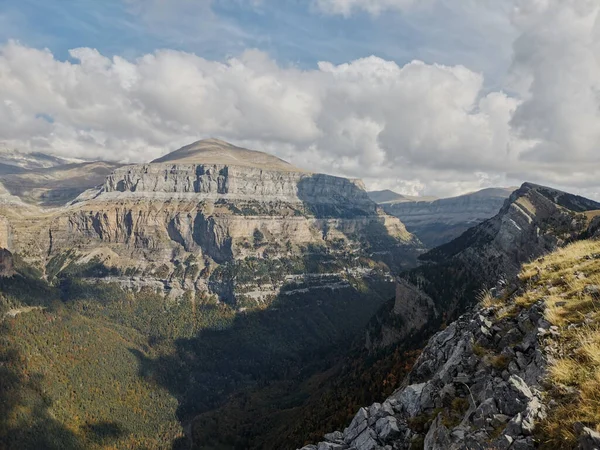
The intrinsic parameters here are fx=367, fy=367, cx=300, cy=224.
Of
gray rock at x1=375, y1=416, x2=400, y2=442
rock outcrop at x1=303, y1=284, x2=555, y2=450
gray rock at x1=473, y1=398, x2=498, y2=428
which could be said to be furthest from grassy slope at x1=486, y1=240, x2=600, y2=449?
gray rock at x1=375, y1=416, x2=400, y2=442

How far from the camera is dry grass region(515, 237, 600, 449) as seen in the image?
1608cm

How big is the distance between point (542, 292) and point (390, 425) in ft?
54.6

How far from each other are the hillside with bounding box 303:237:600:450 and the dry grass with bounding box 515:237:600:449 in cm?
5

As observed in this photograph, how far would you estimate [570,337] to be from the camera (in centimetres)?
2234

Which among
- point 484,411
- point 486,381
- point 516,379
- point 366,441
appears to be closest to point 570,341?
point 516,379

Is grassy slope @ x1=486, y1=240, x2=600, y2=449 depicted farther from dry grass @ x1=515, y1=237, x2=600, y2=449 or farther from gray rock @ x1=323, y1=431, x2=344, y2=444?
gray rock @ x1=323, y1=431, x2=344, y2=444

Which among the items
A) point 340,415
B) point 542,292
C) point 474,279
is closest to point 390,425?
point 542,292

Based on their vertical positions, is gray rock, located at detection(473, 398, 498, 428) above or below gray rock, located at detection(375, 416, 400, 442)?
above

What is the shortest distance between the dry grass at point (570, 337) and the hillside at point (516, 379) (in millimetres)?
48

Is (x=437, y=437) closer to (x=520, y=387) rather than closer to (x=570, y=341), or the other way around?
(x=520, y=387)

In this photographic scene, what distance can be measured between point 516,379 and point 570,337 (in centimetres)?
476

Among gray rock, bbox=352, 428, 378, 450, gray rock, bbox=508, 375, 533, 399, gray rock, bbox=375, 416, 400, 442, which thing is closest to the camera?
gray rock, bbox=508, 375, 533, 399

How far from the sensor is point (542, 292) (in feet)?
99.3

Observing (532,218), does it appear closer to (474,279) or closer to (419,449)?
(474,279)
